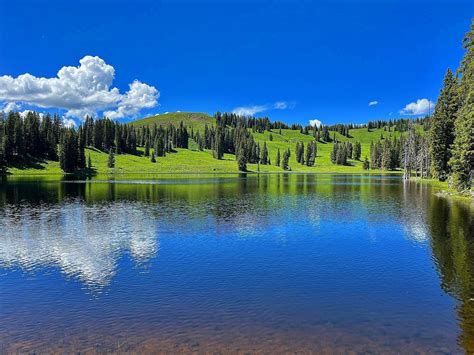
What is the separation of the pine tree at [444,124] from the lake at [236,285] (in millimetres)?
49489

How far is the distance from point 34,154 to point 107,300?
179654mm

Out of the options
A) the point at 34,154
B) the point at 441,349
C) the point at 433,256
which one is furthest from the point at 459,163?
the point at 34,154

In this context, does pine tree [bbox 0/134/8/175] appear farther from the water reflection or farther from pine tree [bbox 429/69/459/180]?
pine tree [bbox 429/69/459/180]

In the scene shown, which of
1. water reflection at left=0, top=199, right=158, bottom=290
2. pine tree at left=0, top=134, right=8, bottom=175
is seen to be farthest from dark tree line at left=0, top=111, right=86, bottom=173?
water reflection at left=0, top=199, right=158, bottom=290

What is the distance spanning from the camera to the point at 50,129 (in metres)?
188

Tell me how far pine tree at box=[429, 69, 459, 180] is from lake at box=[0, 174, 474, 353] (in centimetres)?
4949

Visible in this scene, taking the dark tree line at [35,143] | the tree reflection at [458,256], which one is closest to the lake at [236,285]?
the tree reflection at [458,256]

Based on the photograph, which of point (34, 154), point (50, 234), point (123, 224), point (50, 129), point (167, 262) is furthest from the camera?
point (50, 129)

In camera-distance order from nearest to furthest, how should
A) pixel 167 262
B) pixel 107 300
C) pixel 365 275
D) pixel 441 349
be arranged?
1. pixel 441 349
2. pixel 107 300
3. pixel 365 275
4. pixel 167 262

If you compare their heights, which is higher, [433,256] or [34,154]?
[34,154]

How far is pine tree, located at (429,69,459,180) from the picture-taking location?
83.8 metres

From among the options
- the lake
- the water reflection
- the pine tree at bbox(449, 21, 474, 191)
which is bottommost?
the lake

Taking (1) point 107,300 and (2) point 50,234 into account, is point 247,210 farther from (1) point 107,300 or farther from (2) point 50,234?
(1) point 107,300

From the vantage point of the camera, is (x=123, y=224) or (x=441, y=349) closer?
(x=441, y=349)
